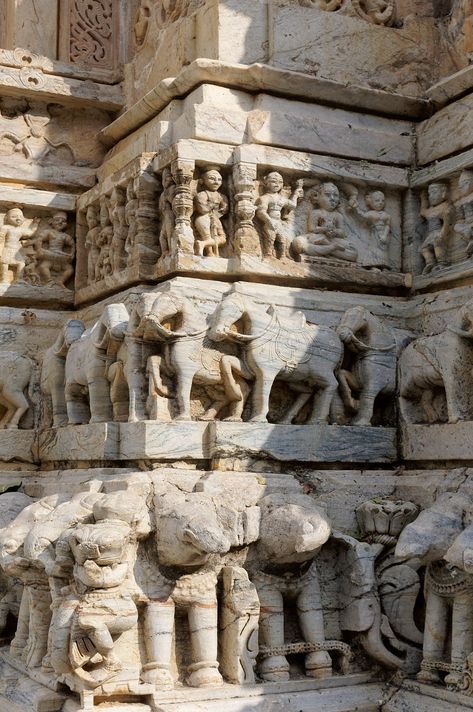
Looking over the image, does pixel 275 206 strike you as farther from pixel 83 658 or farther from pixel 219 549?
pixel 83 658

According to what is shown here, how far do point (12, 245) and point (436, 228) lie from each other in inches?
161

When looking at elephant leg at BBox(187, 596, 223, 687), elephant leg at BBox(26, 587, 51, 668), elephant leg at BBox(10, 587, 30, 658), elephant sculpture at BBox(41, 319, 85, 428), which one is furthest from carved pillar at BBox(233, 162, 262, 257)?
elephant leg at BBox(10, 587, 30, 658)

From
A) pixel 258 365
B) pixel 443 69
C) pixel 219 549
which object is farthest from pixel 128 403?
Result: pixel 443 69

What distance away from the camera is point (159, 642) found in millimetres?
6816

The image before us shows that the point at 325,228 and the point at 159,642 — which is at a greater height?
the point at 325,228

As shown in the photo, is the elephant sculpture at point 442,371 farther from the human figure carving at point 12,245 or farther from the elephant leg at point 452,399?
the human figure carving at point 12,245

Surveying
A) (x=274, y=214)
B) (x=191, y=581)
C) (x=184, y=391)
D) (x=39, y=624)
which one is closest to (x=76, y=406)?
(x=184, y=391)

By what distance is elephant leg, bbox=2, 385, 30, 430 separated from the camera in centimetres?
966

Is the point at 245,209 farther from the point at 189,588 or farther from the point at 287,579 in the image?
the point at 189,588

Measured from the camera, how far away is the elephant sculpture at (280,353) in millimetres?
8023

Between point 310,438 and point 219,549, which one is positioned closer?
point 219,549

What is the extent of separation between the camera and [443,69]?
962 centimetres

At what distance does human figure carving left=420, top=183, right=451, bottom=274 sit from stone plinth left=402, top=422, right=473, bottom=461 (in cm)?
146

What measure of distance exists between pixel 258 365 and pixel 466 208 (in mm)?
2256
